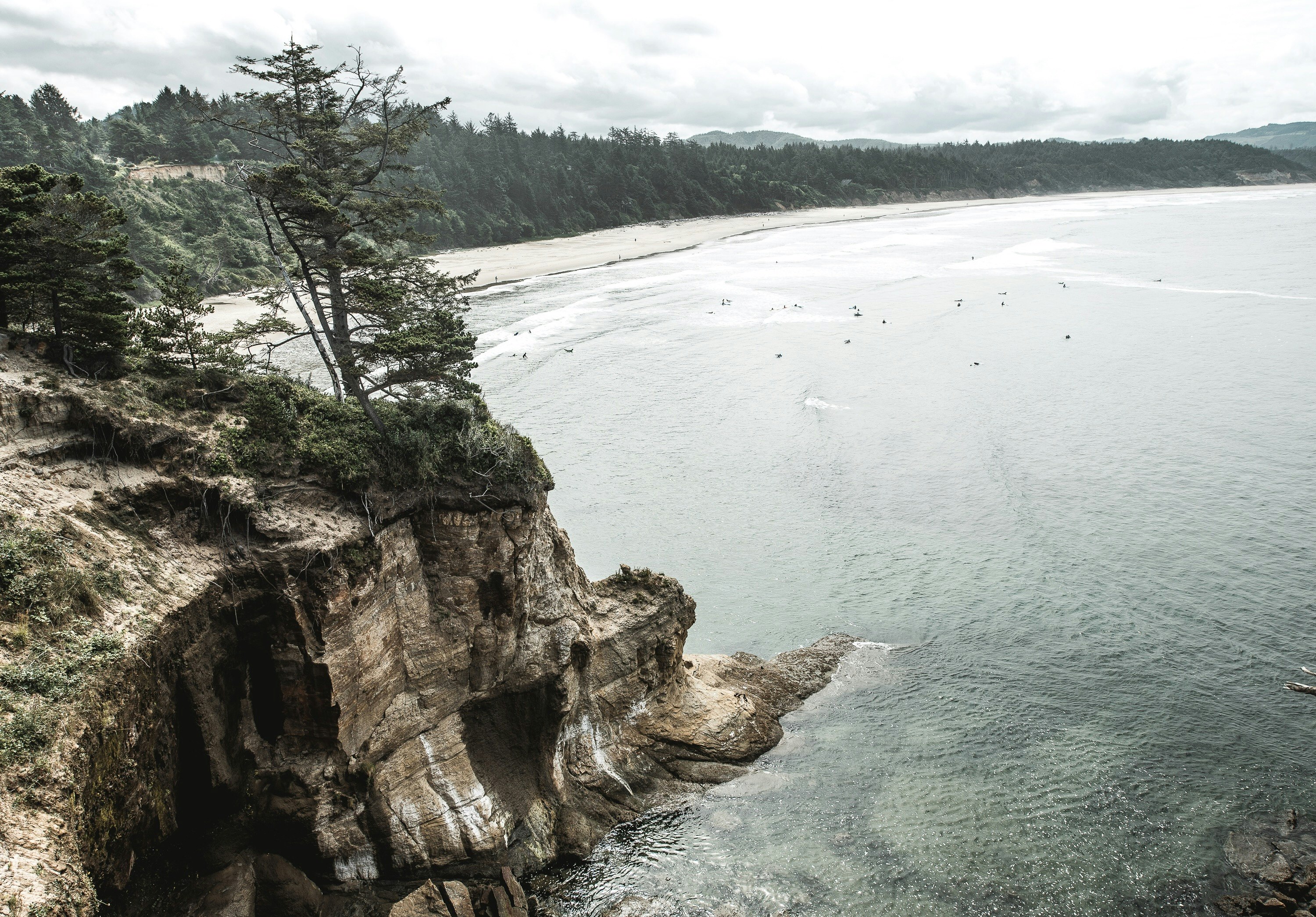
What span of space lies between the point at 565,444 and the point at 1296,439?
132 feet

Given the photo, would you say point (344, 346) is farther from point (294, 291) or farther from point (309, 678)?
point (309, 678)

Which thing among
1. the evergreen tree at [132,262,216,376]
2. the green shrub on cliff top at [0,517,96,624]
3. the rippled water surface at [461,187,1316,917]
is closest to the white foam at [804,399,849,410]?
the rippled water surface at [461,187,1316,917]

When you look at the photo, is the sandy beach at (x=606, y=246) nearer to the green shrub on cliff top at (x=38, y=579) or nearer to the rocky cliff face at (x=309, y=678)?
the rocky cliff face at (x=309, y=678)

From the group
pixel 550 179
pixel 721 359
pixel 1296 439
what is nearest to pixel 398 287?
pixel 721 359

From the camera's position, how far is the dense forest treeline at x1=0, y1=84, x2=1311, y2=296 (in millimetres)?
75625

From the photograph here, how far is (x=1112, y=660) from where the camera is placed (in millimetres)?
26531

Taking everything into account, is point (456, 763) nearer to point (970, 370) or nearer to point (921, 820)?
point (921, 820)

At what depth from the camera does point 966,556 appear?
110 feet

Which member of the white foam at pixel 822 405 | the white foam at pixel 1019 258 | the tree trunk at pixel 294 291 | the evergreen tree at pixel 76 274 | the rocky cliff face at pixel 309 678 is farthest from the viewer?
the white foam at pixel 1019 258

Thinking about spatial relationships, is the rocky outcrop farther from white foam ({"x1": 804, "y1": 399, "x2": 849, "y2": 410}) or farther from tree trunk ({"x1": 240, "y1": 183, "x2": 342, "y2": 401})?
white foam ({"x1": 804, "y1": 399, "x2": 849, "y2": 410})

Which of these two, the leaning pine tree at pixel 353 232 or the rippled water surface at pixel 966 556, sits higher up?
the leaning pine tree at pixel 353 232

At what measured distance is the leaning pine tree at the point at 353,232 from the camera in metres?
18.5

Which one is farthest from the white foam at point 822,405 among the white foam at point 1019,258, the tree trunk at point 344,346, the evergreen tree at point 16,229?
Result: the white foam at point 1019,258

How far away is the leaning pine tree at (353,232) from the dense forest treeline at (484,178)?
153 cm
